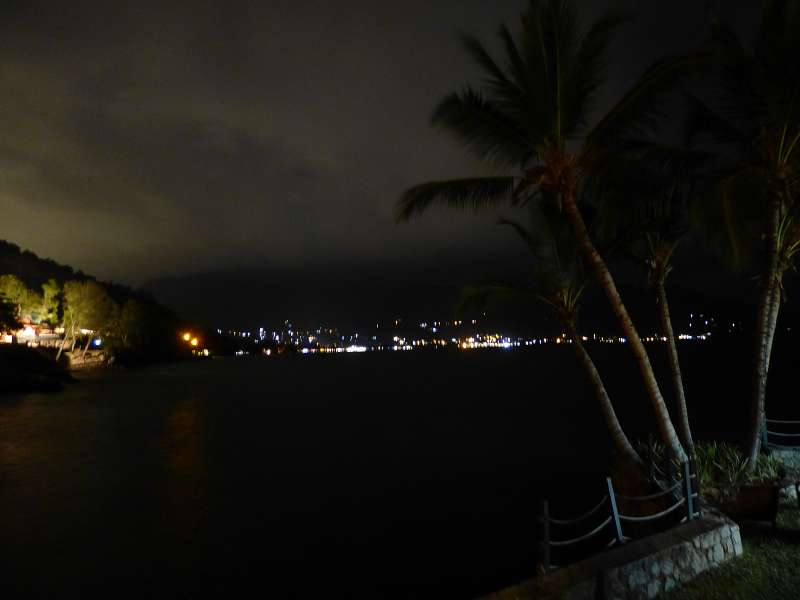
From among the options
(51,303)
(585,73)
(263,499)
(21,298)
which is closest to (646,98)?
(585,73)

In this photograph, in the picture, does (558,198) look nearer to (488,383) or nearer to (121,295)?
(488,383)

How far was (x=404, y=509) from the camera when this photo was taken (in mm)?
15828

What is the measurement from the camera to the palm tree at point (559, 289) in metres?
12.5

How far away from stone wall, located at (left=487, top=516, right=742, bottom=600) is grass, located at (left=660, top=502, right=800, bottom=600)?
0.47ft

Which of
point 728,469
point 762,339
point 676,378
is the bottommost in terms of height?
point 728,469

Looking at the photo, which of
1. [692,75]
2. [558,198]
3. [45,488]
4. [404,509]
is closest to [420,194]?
[558,198]

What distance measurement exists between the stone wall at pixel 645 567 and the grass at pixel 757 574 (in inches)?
5.6

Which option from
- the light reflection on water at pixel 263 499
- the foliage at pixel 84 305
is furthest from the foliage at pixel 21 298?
the light reflection on water at pixel 263 499

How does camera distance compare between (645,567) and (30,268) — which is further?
(30,268)

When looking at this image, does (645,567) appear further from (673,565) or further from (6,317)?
(6,317)

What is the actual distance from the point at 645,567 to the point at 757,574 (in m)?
1.66

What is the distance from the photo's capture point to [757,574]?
6426 mm

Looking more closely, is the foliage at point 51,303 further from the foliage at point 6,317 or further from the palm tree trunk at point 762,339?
the palm tree trunk at point 762,339

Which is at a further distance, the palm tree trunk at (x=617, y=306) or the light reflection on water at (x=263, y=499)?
the light reflection on water at (x=263, y=499)
